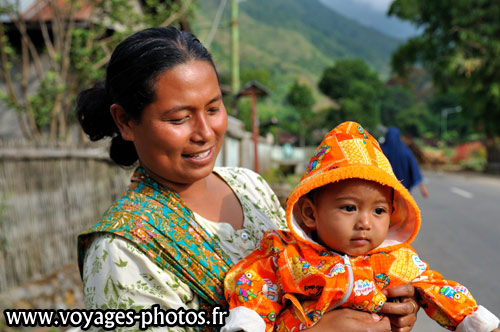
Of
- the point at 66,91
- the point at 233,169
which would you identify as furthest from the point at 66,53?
the point at 233,169

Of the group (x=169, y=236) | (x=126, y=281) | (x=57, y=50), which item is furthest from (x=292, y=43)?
(x=126, y=281)

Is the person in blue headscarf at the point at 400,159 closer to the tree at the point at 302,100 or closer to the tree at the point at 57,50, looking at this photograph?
the tree at the point at 57,50

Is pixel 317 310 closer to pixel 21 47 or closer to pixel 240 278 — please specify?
pixel 240 278

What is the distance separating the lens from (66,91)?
720cm

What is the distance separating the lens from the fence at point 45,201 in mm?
4426

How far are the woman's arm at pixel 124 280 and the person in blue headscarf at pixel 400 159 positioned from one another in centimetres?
462

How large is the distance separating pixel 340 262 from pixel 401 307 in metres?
Result: 0.25

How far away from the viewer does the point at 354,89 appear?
5572 centimetres

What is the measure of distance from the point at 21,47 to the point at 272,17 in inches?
6953

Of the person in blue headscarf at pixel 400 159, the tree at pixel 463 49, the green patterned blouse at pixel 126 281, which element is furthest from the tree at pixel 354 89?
the green patterned blouse at pixel 126 281

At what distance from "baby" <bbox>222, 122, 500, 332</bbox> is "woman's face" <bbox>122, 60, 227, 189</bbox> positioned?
35 cm

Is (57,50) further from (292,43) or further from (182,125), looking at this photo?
(292,43)

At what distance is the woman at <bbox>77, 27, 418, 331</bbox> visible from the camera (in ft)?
4.41

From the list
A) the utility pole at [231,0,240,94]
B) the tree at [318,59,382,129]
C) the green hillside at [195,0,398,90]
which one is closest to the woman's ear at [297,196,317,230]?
the utility pole at [231,0,240,94]
